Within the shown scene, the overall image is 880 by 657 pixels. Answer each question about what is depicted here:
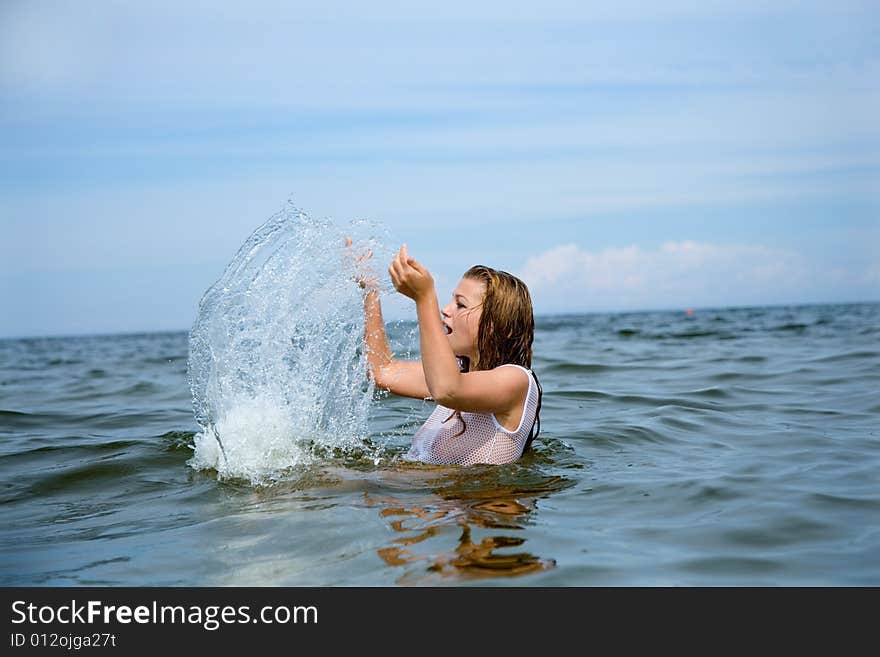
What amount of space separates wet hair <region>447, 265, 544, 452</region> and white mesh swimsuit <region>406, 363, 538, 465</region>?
0.11 m

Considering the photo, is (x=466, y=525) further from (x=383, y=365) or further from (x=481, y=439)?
(x=383, y=365)

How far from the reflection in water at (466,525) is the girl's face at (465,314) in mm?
805

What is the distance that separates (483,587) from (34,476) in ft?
13.7

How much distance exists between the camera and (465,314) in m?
5.27

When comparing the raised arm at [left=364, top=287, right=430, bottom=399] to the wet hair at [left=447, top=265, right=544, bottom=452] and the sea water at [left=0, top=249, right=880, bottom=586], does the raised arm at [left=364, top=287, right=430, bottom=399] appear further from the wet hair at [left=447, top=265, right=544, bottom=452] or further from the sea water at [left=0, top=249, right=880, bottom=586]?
the wet hair at [left=447, top=265, right=544, bottom=452]

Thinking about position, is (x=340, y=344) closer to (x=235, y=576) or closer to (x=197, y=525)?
(x=197, y=525)

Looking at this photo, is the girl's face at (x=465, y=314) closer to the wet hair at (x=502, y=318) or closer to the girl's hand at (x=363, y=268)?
the wet hair at (x=502, y=318)

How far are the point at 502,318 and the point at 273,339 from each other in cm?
166

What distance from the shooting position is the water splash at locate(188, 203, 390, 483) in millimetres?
5805

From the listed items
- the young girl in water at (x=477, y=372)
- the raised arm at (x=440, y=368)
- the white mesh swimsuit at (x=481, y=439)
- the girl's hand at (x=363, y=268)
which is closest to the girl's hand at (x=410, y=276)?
the raised arm at (x=440, y=368)

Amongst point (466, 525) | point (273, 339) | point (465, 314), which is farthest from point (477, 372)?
point (273, 339)

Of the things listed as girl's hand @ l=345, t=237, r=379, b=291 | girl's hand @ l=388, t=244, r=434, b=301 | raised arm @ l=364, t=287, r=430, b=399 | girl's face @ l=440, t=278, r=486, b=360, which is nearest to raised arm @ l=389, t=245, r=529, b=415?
girl's hand @ l=388, t=244, r=434, b=301

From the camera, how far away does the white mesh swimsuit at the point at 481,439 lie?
5.45 meters
